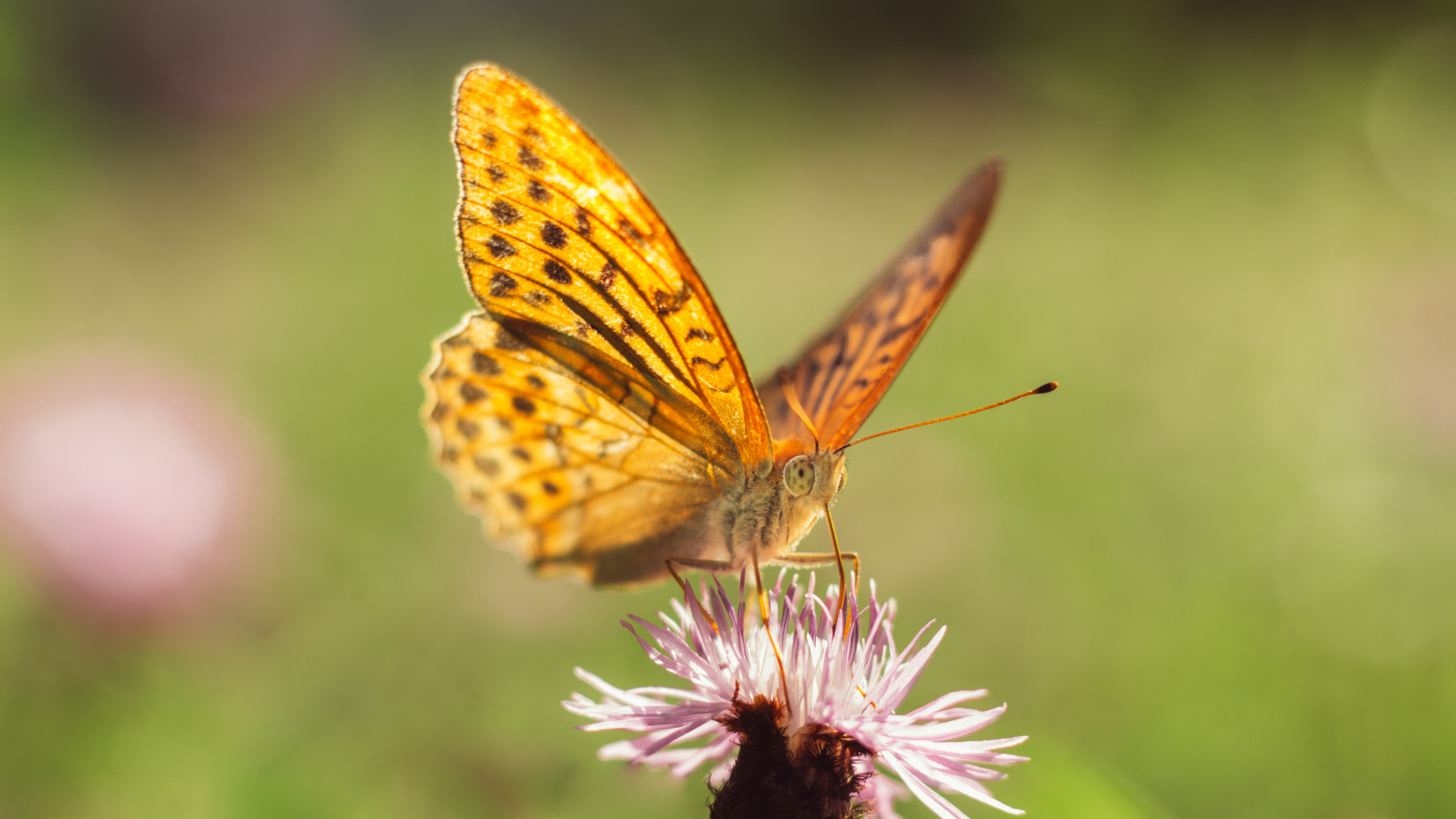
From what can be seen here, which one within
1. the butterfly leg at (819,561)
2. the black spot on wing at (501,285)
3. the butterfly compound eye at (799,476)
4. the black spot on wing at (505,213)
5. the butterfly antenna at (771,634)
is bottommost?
the butterfly antenna at (771,634)

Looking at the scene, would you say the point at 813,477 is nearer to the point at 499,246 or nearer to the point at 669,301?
the point at 669,301

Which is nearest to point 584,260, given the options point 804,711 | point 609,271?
point 609,271

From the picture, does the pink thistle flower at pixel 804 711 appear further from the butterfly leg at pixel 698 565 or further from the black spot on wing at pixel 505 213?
the black spot on wing at pixel 505 213

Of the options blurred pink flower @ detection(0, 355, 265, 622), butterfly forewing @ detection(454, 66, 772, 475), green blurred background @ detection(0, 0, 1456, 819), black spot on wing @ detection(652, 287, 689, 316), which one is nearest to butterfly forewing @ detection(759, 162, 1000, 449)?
butterfly forewing @ detection(454, 66, 772, 475)

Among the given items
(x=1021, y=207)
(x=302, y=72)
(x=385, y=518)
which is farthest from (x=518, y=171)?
(x=302, y=72)

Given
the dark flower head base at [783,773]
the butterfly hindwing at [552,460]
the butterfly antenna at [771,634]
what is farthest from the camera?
the butterfly hindwing at [552,460]

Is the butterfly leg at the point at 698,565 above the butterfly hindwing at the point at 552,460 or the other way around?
the other way around

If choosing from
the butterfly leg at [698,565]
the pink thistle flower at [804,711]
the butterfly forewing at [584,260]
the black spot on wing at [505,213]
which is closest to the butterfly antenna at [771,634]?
the pink thistle flower at [804,711]

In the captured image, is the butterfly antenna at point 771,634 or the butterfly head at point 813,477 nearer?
the butterfly antenna at point 771,634
